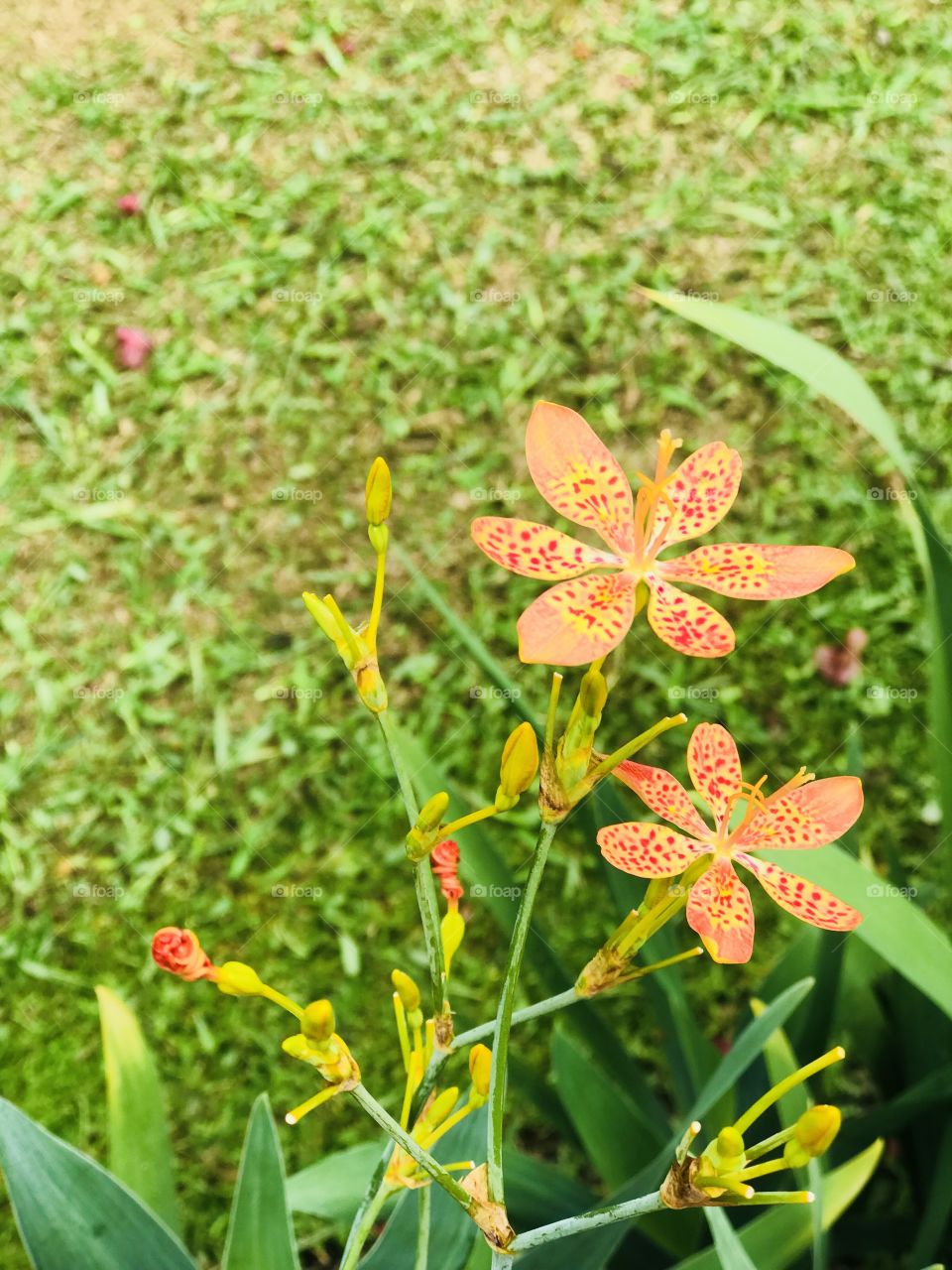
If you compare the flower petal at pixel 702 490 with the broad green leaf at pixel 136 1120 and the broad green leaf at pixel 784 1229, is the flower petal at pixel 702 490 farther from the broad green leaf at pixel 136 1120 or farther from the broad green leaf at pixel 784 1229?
the broad green leaf at pixel 136 1120

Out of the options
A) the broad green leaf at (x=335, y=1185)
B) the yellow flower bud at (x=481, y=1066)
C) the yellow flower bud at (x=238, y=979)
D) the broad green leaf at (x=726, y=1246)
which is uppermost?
the yellow flower bud at (x=238, y=979)

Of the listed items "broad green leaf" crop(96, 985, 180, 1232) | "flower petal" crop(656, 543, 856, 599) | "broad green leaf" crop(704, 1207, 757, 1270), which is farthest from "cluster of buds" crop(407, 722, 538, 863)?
"broad green leaf" crop(96, 985, 180, 1232)

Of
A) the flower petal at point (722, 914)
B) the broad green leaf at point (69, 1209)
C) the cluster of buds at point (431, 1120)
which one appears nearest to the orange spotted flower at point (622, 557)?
the flower petal at point (722, 914)

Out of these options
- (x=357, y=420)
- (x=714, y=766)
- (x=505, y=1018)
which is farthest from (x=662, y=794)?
(x=357, y=420)

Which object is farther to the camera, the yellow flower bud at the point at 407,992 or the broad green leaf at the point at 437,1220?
the broad green leaf at the point at 437,1220

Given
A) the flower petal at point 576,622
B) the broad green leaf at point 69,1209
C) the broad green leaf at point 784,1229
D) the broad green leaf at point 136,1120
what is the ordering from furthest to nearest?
the broad green leaf at point 136,1120
the broad green leaf at point 784,1229
the broad green leaf at point 69,1209
the flower petal at point 576,622

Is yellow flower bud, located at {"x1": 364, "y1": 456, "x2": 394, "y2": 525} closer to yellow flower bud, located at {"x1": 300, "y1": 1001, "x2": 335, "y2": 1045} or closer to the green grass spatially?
yellow flower bud, located at {"x1": 300, "y1": 1001, "x2": 335, "y2": 1045}

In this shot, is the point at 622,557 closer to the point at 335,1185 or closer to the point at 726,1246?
the point at 726,1246
